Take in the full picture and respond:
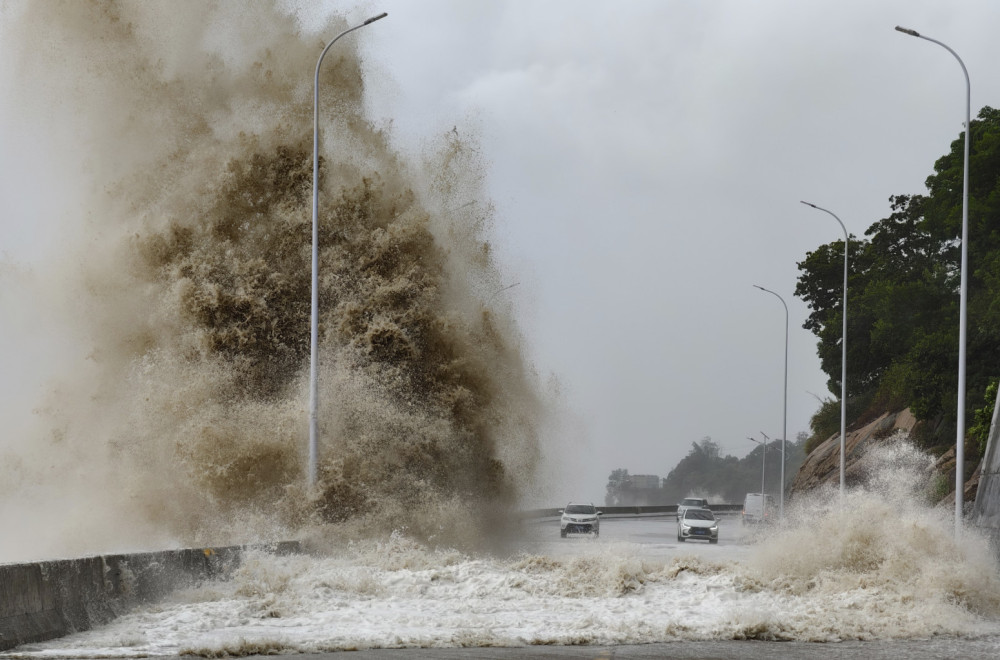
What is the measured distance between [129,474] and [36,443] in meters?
4.13

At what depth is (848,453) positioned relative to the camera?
5944cm

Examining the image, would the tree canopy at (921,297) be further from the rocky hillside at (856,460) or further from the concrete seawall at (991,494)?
the concrete seawall at (991,494)

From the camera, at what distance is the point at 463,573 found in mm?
16453

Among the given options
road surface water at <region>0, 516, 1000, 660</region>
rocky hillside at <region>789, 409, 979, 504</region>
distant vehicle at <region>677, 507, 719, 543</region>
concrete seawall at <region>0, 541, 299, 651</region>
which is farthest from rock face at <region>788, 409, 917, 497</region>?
concrete seawall at <region>0, 541, 299, 651</region>

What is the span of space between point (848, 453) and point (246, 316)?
1586 inches

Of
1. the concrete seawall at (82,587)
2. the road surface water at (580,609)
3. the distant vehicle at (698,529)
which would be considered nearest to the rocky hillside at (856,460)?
the distant vehicle at (698,529)

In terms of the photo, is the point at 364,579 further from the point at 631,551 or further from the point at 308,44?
the point at 308,44

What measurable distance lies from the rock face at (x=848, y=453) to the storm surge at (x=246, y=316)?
28447mm

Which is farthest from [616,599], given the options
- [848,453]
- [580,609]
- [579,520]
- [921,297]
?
[848,453]

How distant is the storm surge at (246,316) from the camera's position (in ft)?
80.5

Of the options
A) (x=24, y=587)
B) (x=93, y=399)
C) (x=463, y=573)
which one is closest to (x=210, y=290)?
(x=93, y=399)

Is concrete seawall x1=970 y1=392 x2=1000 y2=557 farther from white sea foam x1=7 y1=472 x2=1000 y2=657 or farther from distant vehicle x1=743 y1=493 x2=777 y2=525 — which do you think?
distant vehicle x1=743 y1=493 x2=777 y2=525

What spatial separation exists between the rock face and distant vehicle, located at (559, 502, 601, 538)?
12.0 m

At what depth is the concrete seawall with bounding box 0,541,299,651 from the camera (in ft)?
37.4
